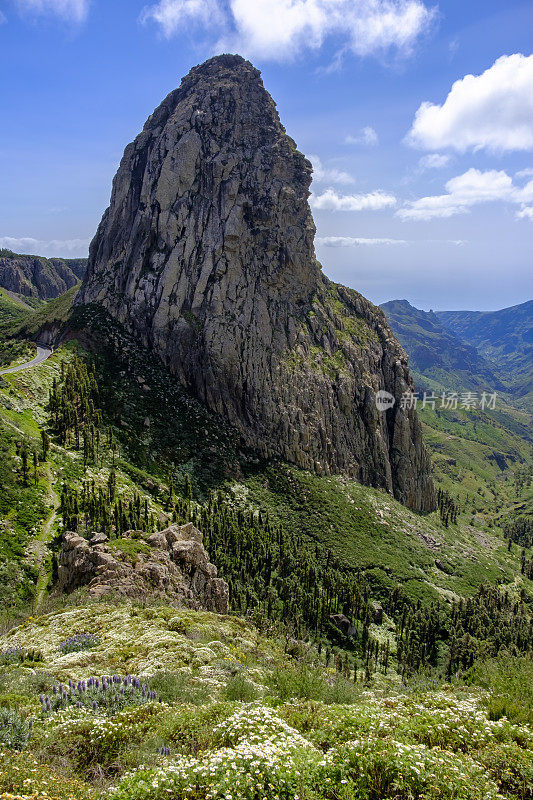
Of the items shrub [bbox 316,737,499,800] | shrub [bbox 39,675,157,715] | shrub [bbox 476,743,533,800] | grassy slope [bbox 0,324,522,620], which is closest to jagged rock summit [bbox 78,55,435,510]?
grassy slope [bbox 0,324,522,620]

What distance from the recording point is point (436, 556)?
347 ft

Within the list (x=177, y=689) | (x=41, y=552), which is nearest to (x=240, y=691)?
(x=177, y=689)

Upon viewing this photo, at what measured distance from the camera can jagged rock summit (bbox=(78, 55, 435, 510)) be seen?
10931 centimetres

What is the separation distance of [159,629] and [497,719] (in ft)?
57.4

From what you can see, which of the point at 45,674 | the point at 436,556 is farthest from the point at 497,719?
the point at 436,556

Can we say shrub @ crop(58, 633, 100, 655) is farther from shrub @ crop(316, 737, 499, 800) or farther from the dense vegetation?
shrub @ crop(316, 737, 499, 800)

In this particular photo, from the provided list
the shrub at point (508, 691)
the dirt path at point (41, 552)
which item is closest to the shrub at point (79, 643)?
the shrub at point (508, 691)

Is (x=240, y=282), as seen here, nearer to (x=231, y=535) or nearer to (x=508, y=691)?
(x=231, y=535)

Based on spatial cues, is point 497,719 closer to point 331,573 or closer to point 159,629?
point 159,629

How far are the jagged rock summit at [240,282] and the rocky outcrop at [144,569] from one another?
2523 inches

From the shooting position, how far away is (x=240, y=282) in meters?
113

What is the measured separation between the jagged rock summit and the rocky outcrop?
64.1 m

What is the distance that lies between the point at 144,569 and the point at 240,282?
90.0 meters

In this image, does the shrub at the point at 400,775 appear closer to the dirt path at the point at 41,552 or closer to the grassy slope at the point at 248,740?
the grassy slope at the point at 248,740
